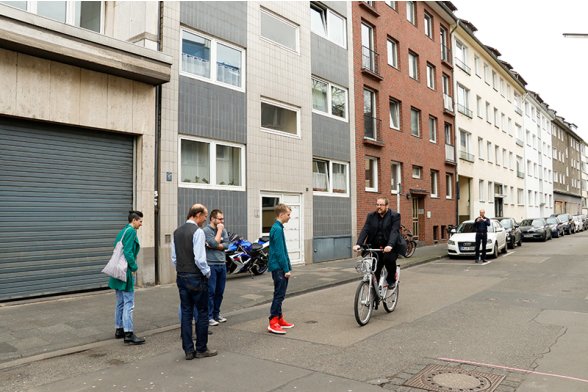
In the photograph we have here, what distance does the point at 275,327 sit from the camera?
6648mm

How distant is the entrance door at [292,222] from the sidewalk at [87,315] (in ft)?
9.25

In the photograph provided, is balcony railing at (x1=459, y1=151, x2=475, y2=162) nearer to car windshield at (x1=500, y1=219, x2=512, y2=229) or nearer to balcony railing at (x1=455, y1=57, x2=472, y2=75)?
balcony railing at (x1=455, y1=57, x2=472, y2=75)

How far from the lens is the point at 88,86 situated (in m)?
9.95

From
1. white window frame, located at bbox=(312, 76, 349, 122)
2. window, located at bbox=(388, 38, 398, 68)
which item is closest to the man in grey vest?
white window frame, located at bbox=(312, 76, 349, 122)

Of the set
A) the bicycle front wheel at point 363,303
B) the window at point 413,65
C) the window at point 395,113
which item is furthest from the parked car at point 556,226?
the bicycle front wheel at point 363,303

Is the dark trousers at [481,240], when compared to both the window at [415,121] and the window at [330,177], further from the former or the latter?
the window at [415,121]

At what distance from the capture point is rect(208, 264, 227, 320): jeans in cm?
→ 692

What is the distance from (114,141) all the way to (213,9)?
4.83 m

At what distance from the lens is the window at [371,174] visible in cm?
1983

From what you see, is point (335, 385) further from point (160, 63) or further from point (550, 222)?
point (550, 222)

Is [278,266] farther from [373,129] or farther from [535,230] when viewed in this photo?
[535,230]

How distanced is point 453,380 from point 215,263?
12.4 feet

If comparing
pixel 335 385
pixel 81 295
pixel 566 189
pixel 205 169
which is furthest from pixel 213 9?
pixel 566 189

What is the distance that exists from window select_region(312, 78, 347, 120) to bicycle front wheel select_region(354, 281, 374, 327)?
10596 millimetres
